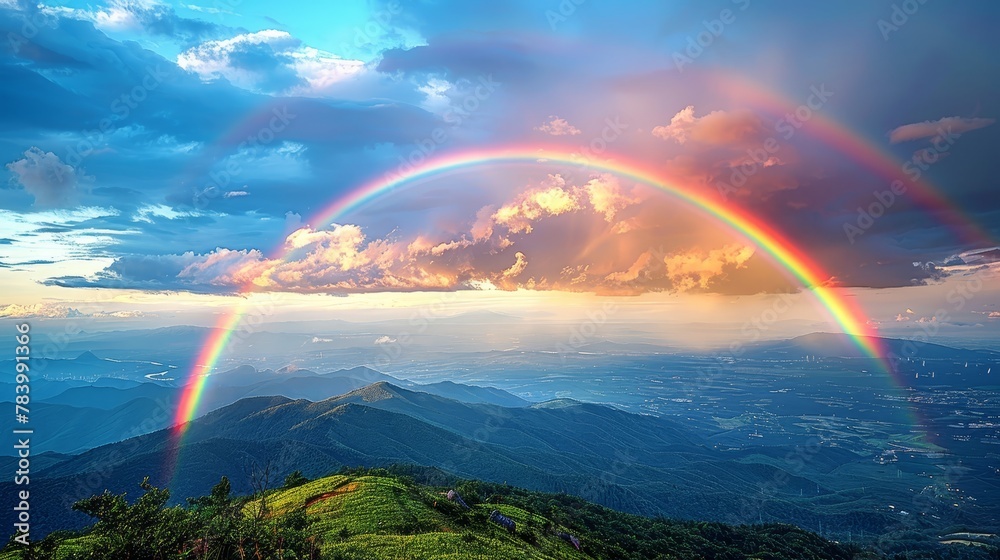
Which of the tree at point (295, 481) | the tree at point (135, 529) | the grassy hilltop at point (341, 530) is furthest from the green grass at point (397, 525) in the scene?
the tree at point (295, 481)

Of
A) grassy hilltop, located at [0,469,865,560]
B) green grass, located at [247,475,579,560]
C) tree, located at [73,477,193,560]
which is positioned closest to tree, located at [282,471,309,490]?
grassy hilltop, located at [0,469,865,560]

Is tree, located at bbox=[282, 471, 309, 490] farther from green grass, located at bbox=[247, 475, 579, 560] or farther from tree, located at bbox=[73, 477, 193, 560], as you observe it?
tree, located at bbox=[73, 477, 193, 560]

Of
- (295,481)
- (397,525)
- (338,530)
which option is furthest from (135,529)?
(295,481)

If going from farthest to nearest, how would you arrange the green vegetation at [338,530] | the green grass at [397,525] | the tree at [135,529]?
the green grass at [397,525] < the green vegetation at [338,530] < the tree at [135,529]

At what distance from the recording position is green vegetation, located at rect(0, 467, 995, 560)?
719 inches

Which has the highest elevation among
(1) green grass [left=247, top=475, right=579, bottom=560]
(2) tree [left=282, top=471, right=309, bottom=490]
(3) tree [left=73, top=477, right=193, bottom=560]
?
(3) tree [left=73, top=477, right=193, bottom=560]

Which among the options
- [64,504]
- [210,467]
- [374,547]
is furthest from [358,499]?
[210,467]

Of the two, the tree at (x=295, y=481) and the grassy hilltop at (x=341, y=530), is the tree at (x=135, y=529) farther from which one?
the tree at (x=295, y=481)

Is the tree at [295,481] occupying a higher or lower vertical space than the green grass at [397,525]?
lower

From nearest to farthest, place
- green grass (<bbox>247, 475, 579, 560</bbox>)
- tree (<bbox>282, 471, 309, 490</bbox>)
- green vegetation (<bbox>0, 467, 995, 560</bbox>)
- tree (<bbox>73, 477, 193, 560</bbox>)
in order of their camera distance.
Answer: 1. tree (<bbox>73, 477, 193, 560</bbox>)
2. green vegetation (<bbox>0, 467, 995, 560</bbox>)
3. green grass (<bbox>247, 475, 579, 560</bbox>)
4. tree (<bbox>282, 471, 309, 490</bbox>)

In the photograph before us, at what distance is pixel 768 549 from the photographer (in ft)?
334

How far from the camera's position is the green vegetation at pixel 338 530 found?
1825cm

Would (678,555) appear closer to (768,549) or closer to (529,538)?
(768,549)

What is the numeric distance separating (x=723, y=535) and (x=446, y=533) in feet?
322
